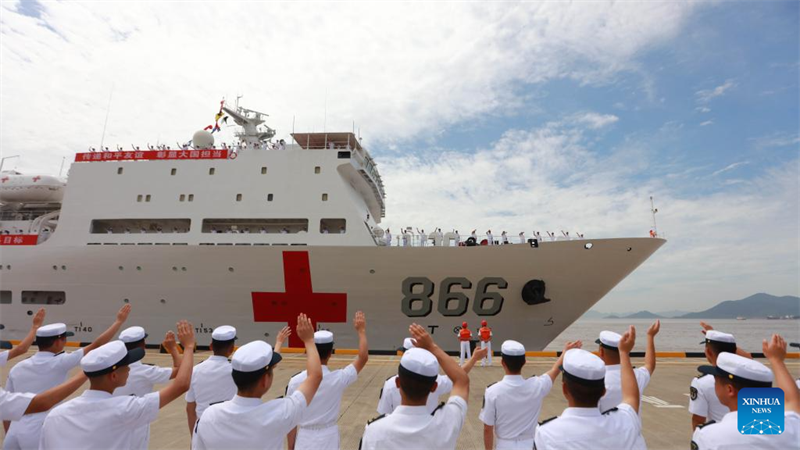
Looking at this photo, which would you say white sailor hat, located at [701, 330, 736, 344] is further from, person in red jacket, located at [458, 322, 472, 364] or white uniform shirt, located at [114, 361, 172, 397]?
person in red jacket, located at [458, 322, 472, 364]

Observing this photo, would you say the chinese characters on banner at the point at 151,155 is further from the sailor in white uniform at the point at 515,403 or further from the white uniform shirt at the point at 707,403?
the white uniform shirt at the point at 707,403

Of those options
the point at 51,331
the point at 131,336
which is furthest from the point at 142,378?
the point at 51,331

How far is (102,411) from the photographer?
6.00 ft

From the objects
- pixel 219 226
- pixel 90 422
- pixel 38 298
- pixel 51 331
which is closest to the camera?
pixel 90 422

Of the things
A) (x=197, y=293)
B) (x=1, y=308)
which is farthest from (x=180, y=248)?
(x=1, y=308)

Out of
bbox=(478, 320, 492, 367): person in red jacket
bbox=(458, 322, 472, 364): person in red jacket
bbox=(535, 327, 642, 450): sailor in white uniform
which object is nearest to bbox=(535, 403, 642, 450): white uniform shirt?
bbox=(535, 327, 642, 450): sailor in white uniform

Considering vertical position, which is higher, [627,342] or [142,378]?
[627,342]

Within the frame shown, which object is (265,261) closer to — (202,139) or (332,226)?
(332,226)

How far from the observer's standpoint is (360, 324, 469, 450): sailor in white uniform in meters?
1.57

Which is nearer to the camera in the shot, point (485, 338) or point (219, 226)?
point (485, 338)

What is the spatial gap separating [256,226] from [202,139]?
5.14 meters

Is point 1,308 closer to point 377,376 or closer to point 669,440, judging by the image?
point 377,376

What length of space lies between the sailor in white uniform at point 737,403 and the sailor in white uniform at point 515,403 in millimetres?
806

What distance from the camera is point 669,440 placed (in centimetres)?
411
